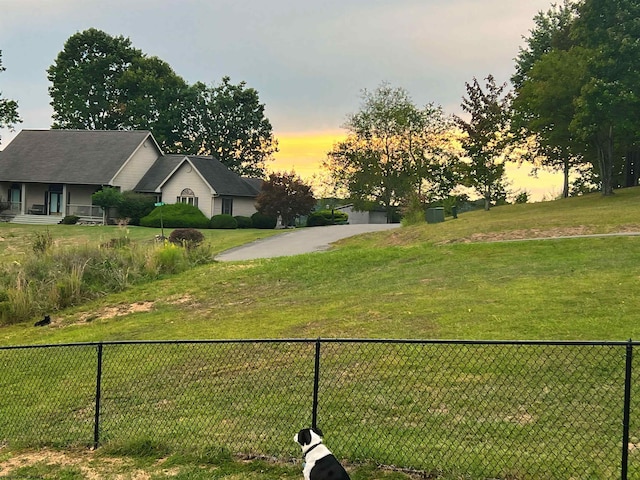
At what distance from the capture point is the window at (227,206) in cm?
4719

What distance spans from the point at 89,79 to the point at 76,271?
57645 mm

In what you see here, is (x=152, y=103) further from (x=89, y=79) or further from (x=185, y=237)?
(x=185, y=237)

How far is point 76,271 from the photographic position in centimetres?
1869

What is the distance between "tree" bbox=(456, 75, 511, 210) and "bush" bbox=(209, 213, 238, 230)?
16.8 meters

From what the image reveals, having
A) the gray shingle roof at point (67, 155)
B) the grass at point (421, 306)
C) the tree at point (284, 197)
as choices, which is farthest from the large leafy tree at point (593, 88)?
the gray shingle roof at point (67, 155)

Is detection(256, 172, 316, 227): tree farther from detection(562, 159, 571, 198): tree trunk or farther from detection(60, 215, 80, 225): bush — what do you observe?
detection(562, 159, 571, 198): tree trunk

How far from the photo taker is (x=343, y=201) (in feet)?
189

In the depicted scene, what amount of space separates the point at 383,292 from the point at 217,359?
5858 millimetres

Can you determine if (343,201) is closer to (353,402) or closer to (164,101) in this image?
(164,101)

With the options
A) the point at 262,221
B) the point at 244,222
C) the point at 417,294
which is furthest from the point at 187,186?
the point at 417,294

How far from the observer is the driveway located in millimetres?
26109

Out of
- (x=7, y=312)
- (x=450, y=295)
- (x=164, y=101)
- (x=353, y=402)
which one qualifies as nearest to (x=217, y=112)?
(x=164, y=101)

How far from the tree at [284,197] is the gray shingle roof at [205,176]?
4.33m

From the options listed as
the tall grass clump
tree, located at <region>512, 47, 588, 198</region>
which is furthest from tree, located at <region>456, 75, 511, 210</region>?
the tall grass clump
